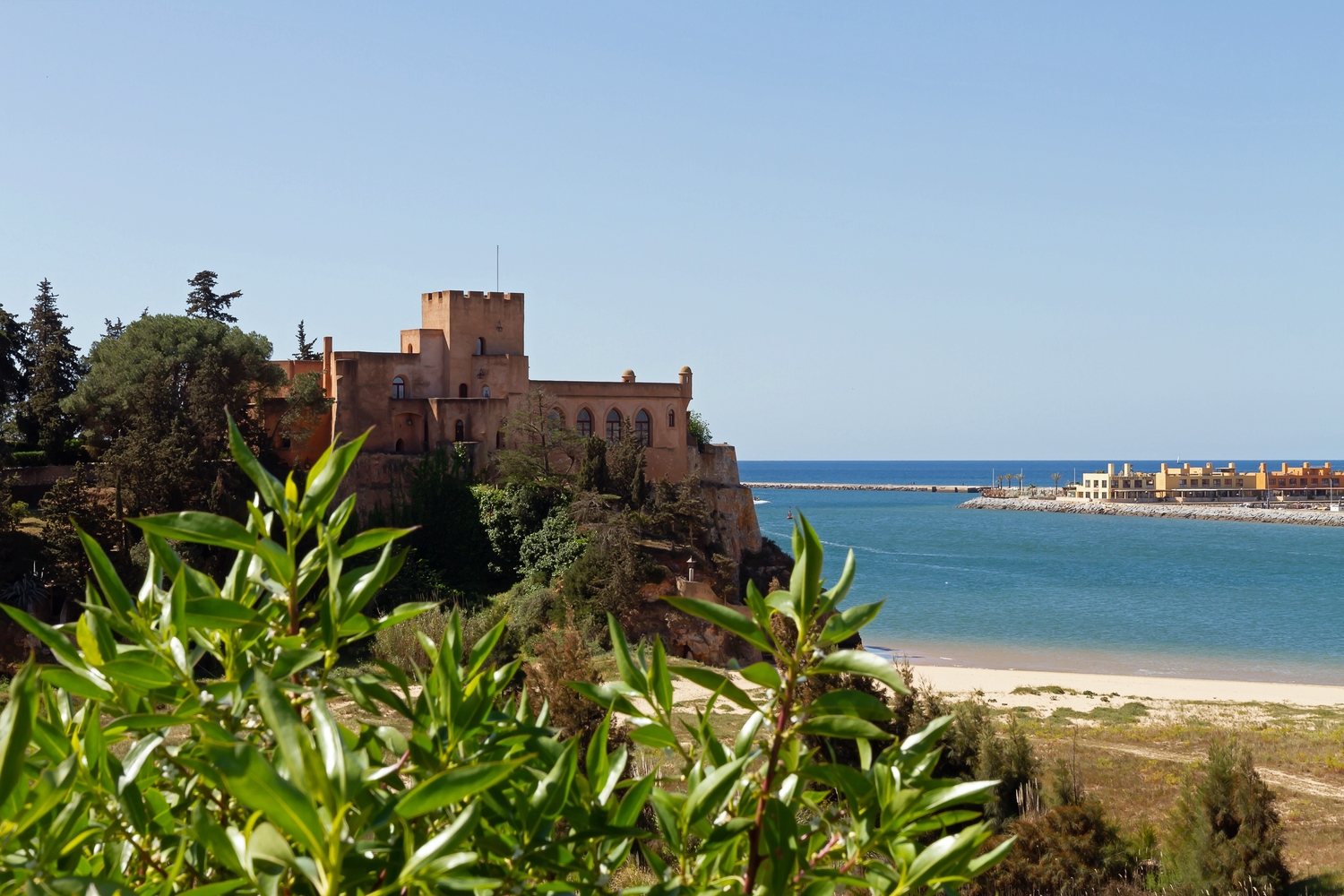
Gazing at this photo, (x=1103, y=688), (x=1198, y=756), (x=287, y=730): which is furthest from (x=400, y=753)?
(x=1103, y=688)

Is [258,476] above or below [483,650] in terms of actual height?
above

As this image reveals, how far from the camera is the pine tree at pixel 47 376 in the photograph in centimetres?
3350

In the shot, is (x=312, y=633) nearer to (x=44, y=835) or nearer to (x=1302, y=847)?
(x=44, y=835)

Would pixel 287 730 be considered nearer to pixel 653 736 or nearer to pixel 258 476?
pixel 258 476

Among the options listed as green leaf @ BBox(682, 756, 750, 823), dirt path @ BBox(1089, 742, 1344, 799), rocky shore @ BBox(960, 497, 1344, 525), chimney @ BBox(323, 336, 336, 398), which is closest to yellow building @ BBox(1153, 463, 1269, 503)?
rocky shore @ BBox(960, 497, 1344, 525)

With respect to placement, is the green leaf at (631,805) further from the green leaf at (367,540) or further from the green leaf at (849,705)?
the green leaf at (367,540)

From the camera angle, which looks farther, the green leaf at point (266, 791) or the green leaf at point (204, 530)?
the green leaf at point (204, 530)

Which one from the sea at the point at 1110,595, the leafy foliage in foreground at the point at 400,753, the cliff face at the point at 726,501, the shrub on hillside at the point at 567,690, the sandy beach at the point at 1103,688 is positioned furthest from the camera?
the sea at the point at 1110,595

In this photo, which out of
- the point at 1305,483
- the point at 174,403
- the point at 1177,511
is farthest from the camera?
the point at 1305,483

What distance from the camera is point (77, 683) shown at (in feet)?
6.30

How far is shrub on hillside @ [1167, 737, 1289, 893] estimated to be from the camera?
11.1 metres

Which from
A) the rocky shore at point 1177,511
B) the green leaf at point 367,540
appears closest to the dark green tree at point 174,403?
the green leaf at point 367,540

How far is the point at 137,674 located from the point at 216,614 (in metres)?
0.15

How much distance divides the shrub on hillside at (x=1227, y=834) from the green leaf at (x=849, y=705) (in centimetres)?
1074
